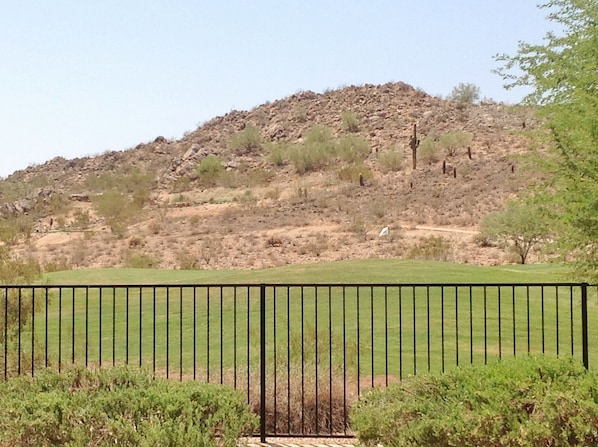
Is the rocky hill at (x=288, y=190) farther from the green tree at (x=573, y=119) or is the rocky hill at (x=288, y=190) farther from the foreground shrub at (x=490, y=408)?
the foreground shrub at (x=490, y=408)

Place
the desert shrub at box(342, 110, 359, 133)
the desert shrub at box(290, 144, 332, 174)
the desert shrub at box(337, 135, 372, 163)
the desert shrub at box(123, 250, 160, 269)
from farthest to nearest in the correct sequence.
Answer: the desert shrub at box(342, 110, 359, 133) → the desert shrub at box(337, 135, 372, 163) → the desert shrub at box(290, 144, 332, 174) → the desert shrub at box(123, 250, 160, 269)

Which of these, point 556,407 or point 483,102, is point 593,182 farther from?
point 483,102

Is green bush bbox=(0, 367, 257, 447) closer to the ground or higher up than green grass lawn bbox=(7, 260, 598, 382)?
higher up

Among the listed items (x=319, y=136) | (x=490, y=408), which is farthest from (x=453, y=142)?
(x=490, y=408)

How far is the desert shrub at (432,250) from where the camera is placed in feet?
126

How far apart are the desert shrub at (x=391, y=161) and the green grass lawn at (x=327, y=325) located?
41612 mm

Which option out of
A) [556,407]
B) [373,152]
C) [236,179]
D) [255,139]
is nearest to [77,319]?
[556,407]

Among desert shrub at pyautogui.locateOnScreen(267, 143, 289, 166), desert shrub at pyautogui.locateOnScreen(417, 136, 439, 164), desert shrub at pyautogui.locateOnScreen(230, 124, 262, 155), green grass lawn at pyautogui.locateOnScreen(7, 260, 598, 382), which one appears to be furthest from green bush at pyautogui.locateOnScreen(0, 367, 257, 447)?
desert shrub at pyautogui.locateOnScreen(230, 124, 262, 155)

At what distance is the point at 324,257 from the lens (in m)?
42.1

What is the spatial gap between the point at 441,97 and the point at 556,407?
9120 cm

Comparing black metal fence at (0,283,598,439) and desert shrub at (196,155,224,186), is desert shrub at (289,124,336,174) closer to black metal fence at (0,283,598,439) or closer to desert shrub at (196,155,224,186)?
desert shrub at (196,155,224,186)

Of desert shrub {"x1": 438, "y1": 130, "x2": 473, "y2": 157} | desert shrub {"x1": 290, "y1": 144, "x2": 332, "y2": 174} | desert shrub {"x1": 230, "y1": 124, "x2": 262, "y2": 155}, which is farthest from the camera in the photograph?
desert shrub {"x1": 230, "y1": 124, "x2": 262, "y2": 155}

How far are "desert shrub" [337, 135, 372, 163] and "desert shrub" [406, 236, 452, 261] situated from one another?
30.2 m

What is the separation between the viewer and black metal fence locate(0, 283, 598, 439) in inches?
380
